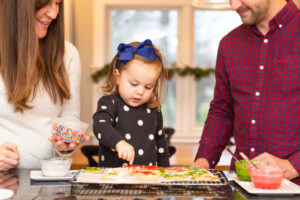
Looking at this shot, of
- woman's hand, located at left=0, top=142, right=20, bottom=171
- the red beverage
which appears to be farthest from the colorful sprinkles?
the red beverage

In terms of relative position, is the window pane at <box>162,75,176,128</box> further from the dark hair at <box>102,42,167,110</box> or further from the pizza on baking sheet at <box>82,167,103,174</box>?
the pizza on baking sheet at <box>82,167,103,174</box>

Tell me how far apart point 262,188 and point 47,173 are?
0.70 meters

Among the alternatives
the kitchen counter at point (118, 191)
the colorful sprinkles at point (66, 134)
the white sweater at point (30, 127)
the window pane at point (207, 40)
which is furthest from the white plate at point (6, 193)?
the window pane at point (207, 40)

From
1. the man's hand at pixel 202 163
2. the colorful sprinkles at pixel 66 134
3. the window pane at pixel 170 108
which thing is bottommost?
the window pane at pixel 170 108

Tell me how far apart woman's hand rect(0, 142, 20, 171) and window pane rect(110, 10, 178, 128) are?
4.93 m

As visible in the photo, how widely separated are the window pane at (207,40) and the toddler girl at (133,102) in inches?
186

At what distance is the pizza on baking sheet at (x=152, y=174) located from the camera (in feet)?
4.72

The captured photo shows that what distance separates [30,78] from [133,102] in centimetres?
44

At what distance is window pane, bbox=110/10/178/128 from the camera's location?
669cm

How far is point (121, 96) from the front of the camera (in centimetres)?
200

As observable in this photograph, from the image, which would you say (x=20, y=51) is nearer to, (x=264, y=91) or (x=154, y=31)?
(x=264, y=91)

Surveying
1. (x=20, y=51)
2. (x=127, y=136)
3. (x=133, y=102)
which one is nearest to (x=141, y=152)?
(x=127, y=136)

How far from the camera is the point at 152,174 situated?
1466mm

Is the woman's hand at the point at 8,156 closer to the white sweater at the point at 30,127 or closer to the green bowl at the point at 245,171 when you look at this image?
the white sweater at the point at 30,127
